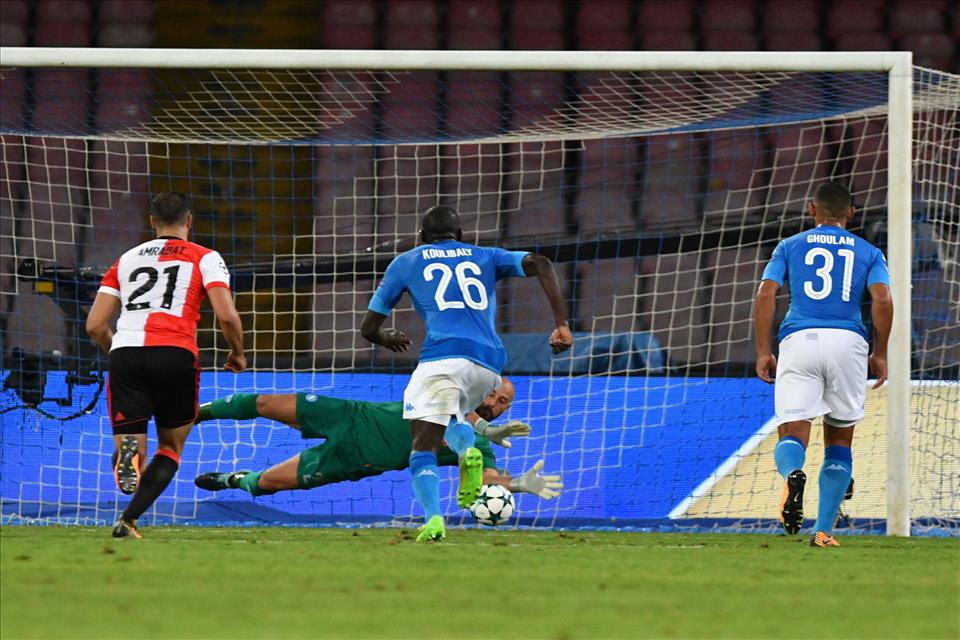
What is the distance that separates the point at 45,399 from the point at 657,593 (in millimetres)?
5527

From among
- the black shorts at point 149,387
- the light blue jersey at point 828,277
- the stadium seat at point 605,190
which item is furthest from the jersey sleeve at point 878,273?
the stadium seat at point 605,190

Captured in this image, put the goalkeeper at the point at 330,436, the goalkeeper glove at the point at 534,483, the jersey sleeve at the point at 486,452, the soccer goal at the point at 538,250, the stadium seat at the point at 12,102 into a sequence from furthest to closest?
the stadium seat at the point at 12,102
the goalkeeper at the point at 330,436
the soccer goal at the point at 538,250
the jersey sleeve at the point at 486,452
the goalkeeper glove at the point at 534,483

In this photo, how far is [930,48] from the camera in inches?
545

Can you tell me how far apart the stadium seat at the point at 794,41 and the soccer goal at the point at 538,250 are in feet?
5.82

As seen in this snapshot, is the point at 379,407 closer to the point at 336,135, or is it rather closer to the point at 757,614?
the point at 336,135

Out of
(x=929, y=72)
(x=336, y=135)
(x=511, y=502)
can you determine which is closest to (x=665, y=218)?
(x=336, y=135)

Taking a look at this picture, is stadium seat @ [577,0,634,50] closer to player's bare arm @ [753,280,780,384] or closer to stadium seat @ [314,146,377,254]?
stadium seat @ [314,146,377,254]

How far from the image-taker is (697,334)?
10.8 meters

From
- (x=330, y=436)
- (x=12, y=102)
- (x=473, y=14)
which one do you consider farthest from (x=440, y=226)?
(x=473, y=14)

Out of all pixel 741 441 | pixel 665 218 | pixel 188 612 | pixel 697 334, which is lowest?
pixel 188 612

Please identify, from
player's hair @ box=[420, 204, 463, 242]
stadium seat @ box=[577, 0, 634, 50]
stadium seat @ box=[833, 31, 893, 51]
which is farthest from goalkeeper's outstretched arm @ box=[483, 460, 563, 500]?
stadium seat @ box=[833, 31, 893, 51]

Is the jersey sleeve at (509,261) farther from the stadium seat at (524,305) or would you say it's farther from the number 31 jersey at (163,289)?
the stadium seat at (524,305)

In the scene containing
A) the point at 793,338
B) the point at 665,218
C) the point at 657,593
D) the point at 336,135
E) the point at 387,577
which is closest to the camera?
the point at 657,593

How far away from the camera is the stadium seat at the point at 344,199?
36.3ft
